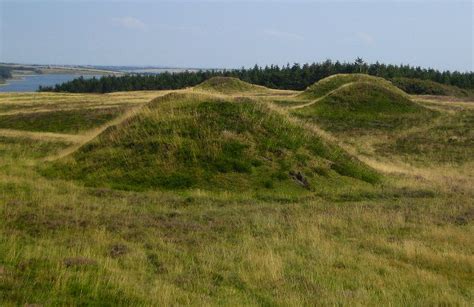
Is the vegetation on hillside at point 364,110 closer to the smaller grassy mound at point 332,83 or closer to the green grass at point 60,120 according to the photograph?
the smaller grassy mound at point 332,83

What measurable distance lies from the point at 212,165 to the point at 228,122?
330cm

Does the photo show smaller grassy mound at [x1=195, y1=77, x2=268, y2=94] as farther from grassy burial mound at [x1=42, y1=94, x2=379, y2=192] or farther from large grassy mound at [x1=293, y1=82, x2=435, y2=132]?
grassy burial mound at [x1=42, y1=94, x2=379, y2=192]

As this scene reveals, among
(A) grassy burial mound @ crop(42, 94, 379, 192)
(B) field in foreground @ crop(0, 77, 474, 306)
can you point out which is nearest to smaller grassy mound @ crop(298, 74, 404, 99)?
(B) field in foreground @ crop(0, 77, 474, 306)

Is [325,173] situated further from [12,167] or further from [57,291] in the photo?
[57,291]

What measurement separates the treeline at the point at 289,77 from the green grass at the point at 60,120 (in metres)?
78.0

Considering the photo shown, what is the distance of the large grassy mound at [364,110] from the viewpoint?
4588 cm

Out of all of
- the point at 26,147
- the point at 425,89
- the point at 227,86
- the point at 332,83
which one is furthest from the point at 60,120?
the point at 425,89

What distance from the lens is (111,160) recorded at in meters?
19.8

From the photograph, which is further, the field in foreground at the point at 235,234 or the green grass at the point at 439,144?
the green grass at the point at 439,144

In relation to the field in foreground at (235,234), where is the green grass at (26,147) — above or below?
below

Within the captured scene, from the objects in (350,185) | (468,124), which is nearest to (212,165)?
(350,185)

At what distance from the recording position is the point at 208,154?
19750mm

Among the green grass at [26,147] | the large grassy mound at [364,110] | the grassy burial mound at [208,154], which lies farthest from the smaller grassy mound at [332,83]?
the grassy burial mound at [208,154]

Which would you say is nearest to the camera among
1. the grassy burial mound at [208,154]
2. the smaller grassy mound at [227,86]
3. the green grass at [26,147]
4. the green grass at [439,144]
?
the grassy burial mound at [208,154]
